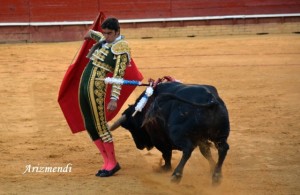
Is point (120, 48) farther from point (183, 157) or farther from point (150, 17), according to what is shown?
point (150, 17)

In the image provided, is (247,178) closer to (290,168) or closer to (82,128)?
(290,168)

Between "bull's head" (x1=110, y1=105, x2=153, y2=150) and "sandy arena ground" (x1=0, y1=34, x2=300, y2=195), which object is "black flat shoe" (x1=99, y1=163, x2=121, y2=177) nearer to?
"sandy arena ground" (x1=0, y1=34, x2=300, y2=195)

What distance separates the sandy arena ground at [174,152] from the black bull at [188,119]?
343 millimetres

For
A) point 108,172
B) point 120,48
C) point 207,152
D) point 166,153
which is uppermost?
point 120,48

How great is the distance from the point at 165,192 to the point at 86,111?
91cm

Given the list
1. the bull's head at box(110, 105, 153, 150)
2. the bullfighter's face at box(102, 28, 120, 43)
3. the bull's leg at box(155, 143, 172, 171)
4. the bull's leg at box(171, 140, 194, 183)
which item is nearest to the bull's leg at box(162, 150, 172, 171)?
the bull's leg at box(155, 143, 172, 171)

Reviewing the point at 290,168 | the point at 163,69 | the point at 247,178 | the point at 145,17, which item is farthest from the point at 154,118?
the point at 145,17

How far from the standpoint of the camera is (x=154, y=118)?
15.7 feet

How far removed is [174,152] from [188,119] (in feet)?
4.94

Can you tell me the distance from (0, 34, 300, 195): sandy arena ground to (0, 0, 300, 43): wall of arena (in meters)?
1.20

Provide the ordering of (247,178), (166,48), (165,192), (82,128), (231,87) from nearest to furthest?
(165,192)
(247,178)
(82,128)
(231,87)
(166,48)

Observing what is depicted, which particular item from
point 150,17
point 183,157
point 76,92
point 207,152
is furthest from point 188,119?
point 150,17

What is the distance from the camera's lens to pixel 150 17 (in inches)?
571

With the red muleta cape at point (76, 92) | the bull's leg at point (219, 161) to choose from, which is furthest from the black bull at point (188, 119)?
the red muleta cape at point (76, 92)
